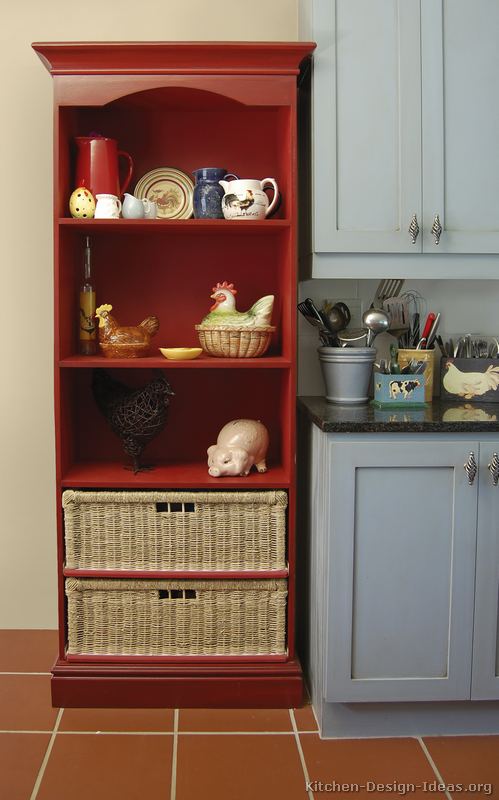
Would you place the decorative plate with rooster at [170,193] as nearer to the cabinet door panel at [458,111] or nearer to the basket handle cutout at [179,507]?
the cabinet door panel at [458,111]

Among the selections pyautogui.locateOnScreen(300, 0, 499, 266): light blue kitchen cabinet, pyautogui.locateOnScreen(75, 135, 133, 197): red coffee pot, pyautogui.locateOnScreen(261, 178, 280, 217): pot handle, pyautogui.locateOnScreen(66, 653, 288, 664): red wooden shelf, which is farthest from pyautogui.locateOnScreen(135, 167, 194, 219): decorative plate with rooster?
pyautogui.locateOnScreen(66, 653, 288, 664): red wooden shelf

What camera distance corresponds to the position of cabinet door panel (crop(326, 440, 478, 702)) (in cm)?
208

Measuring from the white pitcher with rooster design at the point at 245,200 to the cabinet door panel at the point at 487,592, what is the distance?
0.94 m

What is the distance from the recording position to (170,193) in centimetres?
252

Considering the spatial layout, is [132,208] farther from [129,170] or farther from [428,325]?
[428,325]

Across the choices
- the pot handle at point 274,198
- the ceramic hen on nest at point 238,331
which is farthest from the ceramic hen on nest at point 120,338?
the pot handle at point 274,198

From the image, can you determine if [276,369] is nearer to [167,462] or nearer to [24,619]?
[167,462]

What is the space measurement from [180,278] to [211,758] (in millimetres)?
1484

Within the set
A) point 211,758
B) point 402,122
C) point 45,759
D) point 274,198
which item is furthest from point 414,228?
point 45,759

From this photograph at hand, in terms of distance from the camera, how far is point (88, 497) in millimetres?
2305

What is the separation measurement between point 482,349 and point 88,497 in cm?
134

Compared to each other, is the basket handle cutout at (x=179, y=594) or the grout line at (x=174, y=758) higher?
the basket handle cutout at (x=179, y=594)

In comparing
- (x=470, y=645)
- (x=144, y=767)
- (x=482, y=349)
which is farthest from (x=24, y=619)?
(x=482, y=349)

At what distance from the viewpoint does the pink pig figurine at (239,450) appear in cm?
235
